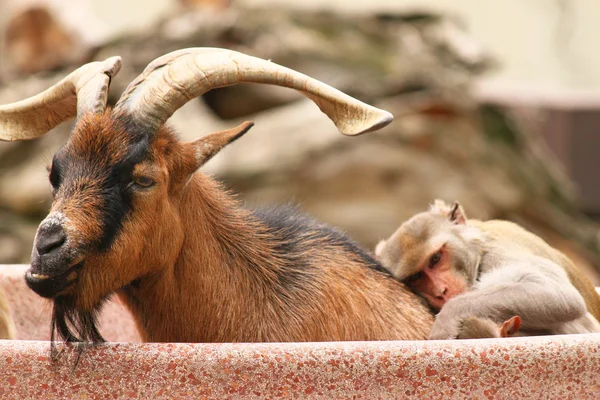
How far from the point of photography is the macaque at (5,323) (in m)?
4.87

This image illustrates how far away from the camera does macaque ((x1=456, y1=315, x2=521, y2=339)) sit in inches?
164

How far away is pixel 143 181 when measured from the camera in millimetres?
3834

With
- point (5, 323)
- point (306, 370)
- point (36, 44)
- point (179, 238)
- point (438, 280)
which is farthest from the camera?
point (36, 44)

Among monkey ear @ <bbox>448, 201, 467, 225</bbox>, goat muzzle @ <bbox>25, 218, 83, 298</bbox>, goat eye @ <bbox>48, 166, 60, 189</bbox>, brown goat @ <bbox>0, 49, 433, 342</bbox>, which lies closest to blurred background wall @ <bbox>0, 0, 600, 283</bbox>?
monkey ear @ <bbox>448, 201, 467, 225</bbox>

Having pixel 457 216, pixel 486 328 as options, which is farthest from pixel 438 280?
pixel 486 328

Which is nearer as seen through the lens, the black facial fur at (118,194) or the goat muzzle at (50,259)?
the goat muzzle at (50,259)

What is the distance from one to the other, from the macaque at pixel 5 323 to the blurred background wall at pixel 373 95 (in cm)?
876

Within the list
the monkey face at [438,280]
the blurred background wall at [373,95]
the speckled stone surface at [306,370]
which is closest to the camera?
the speckled stone surface at [306,370]

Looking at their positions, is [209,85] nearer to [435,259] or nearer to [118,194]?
[118,194]

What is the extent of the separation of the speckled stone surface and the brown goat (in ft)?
1.26

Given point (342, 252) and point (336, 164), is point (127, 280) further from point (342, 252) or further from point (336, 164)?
point (336, 164)

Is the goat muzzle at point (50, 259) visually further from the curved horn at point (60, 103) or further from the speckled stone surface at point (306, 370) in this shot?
the curved horn at point (60, 103)

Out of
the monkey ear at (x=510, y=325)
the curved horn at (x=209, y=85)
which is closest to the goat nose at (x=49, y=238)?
the curved horn at (x=209, y=85)

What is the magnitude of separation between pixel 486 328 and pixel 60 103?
2.23 m
